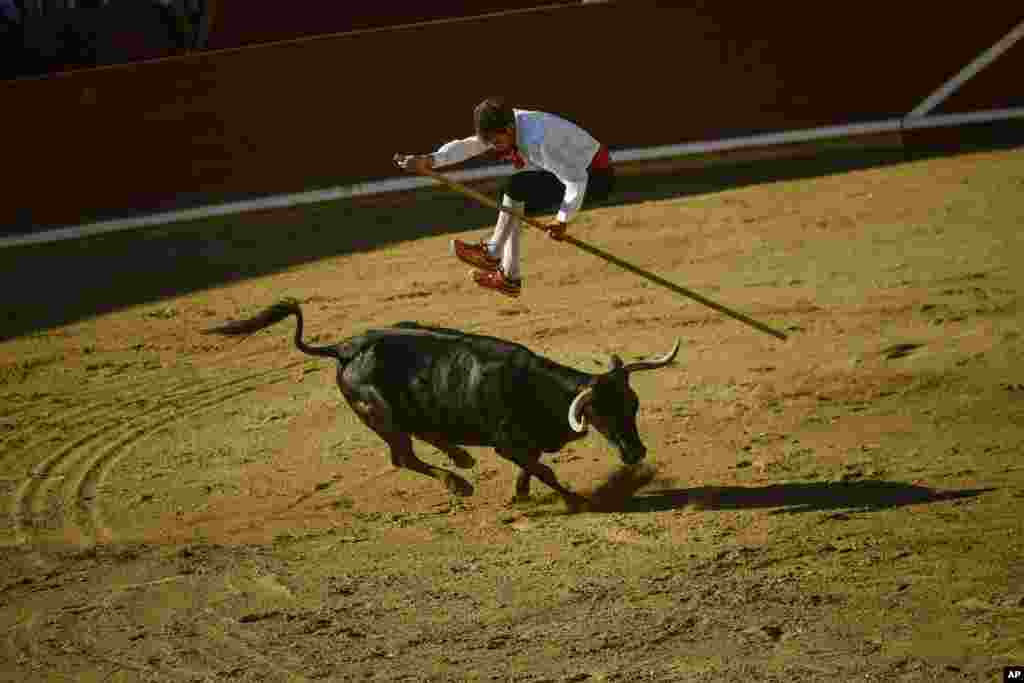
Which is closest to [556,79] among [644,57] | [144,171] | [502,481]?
[644,57]

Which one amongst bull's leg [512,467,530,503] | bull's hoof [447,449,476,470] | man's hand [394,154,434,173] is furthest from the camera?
bull's hoof [447,449,476,470]

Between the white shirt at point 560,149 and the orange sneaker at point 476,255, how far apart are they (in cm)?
55

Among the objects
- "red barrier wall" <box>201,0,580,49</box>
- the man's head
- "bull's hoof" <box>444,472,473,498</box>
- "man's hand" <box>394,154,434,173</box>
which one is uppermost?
"red barrier wall" <box>201,0,580,49</box>

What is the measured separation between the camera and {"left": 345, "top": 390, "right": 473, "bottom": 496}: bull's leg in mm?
7469

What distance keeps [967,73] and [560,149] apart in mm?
7318

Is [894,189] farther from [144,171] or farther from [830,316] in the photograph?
[144,171]

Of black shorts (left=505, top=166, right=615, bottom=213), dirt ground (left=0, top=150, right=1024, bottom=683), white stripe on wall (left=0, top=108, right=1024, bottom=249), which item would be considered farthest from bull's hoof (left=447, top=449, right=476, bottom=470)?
white stripe on wall (left=0, top=108, right=1024, bottom=249)

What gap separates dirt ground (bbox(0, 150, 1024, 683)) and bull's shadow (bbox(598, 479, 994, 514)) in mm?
22

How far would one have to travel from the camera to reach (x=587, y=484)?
7.53m

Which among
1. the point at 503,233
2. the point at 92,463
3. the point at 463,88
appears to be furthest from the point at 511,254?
the point at 463,88

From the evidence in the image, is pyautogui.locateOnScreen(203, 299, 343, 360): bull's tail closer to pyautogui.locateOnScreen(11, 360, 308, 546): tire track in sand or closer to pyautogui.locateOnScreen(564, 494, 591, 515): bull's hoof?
pyautogui.locateOnScreen(11, 360, 308, 546): tire track in sand

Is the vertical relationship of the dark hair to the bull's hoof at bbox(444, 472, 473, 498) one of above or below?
above

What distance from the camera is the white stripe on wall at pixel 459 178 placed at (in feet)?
44.9

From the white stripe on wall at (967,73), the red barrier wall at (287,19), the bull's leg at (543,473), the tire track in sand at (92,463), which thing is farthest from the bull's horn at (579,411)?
the red barrier wall at (287,19)
